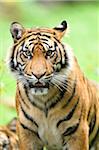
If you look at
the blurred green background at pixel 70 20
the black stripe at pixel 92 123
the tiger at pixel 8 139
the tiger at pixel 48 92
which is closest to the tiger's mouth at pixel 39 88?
the tiger at pixel 48 92

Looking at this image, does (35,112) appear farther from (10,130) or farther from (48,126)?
(10,130)

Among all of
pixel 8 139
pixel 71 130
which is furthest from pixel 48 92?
pixel 8 139

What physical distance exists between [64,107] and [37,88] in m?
0.40

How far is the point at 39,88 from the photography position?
529cm

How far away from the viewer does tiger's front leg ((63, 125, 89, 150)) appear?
18.6ft

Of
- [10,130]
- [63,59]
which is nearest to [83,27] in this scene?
[10,130]

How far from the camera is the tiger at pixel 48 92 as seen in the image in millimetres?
5348

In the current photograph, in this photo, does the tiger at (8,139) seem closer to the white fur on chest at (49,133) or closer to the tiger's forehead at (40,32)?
the white fur on chest at (49,133)

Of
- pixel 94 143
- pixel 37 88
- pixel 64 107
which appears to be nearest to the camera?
pixel 37 88

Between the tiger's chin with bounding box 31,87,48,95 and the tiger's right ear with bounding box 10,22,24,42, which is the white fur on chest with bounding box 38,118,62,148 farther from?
the tiger's right ear with bounding box 10,22,24,42

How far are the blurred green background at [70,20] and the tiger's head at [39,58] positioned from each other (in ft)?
11.9

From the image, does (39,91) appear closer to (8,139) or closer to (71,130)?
(71,130)

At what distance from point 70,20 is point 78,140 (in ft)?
21.5

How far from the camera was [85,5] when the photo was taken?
13414mm
